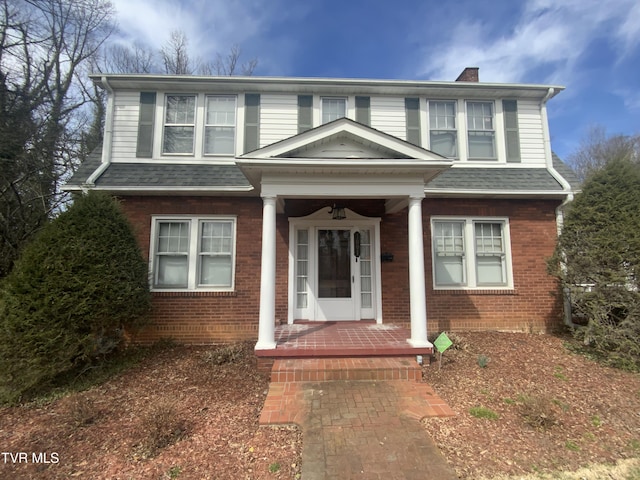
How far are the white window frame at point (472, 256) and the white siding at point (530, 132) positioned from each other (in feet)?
6.11

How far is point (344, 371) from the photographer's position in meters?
4.54

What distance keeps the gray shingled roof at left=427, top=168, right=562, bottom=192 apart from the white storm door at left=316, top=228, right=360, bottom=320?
2.30 m

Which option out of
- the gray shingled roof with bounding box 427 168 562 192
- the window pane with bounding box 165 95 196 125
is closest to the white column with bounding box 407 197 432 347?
the gray shingled roof with bounding box 427 168 562 192

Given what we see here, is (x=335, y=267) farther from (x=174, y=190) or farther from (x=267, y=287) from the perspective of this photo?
(x=174, y=190)

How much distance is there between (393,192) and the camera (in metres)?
5.24

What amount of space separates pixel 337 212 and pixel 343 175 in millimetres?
1466

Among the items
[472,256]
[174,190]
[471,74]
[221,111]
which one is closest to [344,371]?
[472,256]

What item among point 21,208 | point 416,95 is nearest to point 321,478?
point 416,95

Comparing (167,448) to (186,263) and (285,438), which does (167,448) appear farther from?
(186,263)

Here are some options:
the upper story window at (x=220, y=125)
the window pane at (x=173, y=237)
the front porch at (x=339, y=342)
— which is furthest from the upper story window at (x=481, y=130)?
the window pane at (x=173, y=237)

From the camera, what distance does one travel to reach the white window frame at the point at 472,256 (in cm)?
691

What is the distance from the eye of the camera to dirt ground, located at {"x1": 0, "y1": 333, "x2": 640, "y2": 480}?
2.83 metres

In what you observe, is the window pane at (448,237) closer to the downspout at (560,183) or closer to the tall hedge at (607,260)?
the tall hedge at (607,260)

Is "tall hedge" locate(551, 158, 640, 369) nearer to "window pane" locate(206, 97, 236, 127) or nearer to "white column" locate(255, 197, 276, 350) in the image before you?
"white column" locate(255, 197, 276, 350)
